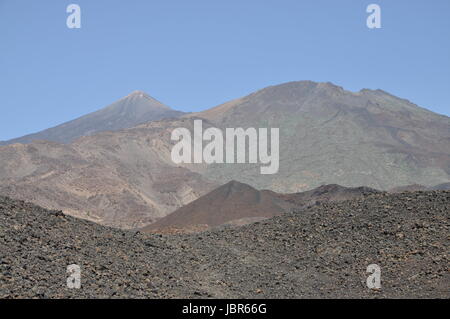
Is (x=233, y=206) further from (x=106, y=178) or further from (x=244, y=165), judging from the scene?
(x=244, y=165)

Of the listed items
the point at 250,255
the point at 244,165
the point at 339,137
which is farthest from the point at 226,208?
the point at 339,137

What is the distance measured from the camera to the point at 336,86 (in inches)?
5468

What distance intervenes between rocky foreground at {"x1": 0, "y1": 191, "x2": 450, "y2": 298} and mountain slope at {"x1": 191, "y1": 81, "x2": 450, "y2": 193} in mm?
62835

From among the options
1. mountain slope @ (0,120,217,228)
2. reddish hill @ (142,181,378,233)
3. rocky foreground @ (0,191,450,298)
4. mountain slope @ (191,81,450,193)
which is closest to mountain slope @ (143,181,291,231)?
reddish hill @ (142,181,378,233)

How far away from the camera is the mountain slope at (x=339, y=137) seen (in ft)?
285

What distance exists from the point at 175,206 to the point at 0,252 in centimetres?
6113

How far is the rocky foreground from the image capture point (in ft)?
39.3

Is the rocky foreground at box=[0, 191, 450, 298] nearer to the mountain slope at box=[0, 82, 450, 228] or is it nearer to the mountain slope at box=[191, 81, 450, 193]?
the mountain slope at box=[0, 82, 450, 228]

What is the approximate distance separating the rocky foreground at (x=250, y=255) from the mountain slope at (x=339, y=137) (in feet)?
206

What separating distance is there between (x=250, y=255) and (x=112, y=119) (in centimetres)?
16037

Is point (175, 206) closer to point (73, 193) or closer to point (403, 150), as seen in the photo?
point (73, 193)

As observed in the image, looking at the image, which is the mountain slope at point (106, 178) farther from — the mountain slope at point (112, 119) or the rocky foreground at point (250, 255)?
the mountain slope at point (112, 119)
